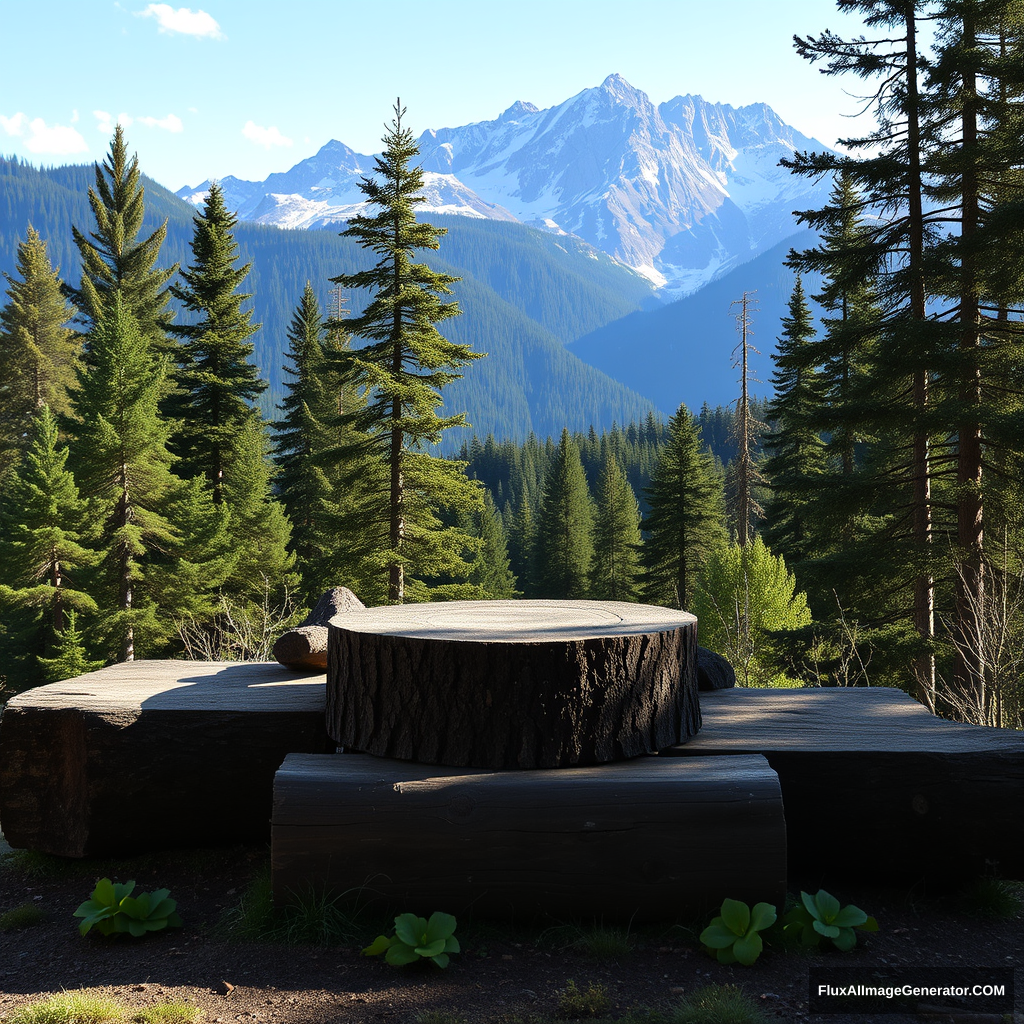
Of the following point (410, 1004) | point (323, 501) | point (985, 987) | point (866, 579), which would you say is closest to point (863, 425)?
point (866, 579)

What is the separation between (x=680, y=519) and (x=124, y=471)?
19661mm

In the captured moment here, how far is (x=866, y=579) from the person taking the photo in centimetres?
1146

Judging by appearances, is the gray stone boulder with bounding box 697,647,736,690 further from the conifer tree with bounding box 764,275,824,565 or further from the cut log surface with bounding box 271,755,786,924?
the conifer tree with bounding box 764,275,824,565

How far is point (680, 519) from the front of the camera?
3038 cm

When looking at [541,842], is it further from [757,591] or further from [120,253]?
[120,253]

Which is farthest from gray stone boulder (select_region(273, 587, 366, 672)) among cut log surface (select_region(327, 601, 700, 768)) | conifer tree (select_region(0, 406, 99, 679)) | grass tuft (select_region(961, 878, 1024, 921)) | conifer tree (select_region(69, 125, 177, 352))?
conifer tree (select_region(69, 125, 177, 352))

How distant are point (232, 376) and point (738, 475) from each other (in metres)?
17.5

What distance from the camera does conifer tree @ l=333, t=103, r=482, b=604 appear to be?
17.6 meters

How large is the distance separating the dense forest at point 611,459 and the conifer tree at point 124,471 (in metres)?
0.08

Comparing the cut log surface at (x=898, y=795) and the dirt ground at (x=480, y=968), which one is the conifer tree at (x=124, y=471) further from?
the cut log surface at (x=898, y=795)

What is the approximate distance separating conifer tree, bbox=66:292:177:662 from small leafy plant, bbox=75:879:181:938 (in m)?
18.7

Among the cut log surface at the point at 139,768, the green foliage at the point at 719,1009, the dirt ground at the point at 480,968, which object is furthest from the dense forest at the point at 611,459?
the cut log surface at the point at 139,768

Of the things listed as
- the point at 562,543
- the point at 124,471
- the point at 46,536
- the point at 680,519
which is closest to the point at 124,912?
the point at 46,536

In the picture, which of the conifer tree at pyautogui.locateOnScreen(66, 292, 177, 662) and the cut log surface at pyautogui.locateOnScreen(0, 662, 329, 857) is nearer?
the cut log surface at pyautogui.locateOnScreen(0, 662, 329, 857)
